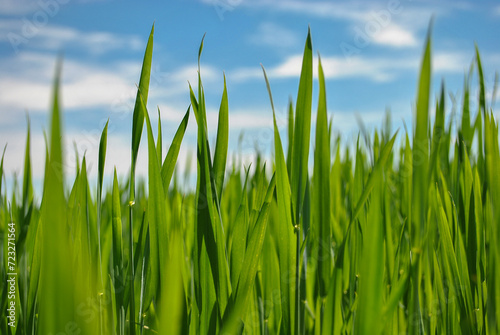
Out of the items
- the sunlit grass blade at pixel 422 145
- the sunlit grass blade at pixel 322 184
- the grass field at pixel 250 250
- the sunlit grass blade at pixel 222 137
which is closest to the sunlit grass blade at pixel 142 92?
the grass field at pixel 250 250

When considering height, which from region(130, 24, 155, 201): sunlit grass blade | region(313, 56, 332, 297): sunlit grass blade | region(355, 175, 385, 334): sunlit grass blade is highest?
region(130, 24, 155, 201): sunlit grass blade

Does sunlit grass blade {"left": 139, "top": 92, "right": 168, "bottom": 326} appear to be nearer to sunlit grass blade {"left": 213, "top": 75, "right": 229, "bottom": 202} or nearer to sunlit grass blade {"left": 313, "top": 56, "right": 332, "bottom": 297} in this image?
sunlit grass blade {"left": 213, "top": 75, "right": 229, "bottom": 202}

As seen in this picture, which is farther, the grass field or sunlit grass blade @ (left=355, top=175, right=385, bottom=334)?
sunlit grass blade @ (left=355, top=175, right=385, bottom=334)

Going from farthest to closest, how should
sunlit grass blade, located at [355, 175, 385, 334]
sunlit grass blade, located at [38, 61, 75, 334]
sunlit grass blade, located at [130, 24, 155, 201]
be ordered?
sunlit grass blade, located at [130, 24, 155, 201] < sunlit grass blade, located at [355, 175, 385, 334] < sunlit grass blade, located at [38, 61, 75, 334]

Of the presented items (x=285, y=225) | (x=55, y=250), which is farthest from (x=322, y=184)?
(x=55, y=250)

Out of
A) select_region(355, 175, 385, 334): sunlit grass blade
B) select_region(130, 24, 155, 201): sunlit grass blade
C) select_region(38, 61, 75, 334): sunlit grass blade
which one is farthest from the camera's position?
select_region(130, 24, 155, 201): sunlit grass blade

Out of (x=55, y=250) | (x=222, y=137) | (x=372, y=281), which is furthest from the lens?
(x=222, y=137)

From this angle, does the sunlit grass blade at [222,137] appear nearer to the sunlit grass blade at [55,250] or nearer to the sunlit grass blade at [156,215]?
the sunlit grass blade at [156,215]

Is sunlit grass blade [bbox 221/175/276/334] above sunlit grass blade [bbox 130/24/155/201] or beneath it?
Result: beneath

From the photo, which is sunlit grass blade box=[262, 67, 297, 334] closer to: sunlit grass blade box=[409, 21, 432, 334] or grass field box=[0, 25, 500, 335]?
grass field box=[0, 25, 500, 335]

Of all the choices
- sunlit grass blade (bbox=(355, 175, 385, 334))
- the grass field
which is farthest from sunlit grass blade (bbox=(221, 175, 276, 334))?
sunlit grass blade (bbox=(355, 175, 385, 334))

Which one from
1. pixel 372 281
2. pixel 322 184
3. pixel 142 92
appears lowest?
pixel 372 281

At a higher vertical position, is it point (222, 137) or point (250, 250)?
point (222, 137)

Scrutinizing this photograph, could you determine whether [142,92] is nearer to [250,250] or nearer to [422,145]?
[250,250]
